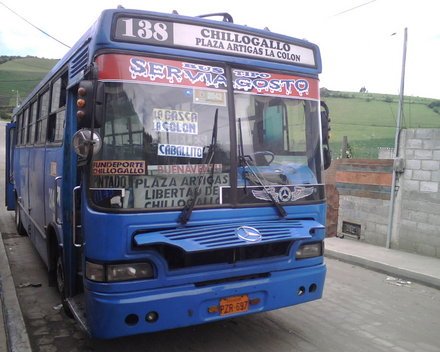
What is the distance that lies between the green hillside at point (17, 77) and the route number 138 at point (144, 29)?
58.0 m

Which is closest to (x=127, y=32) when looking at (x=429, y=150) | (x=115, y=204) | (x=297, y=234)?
(x=115, y=204)

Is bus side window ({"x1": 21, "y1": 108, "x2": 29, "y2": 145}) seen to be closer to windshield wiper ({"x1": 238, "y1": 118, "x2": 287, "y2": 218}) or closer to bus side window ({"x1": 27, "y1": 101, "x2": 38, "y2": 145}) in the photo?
bus side window ({"x1": 27, "y1": 101, "x2": 38, "y2": 145})

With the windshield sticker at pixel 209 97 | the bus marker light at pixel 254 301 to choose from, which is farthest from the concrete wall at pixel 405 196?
the windshield sticker at pixel 209 97

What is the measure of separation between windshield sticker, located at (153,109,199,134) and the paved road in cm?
197

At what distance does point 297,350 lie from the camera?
404 centimetres

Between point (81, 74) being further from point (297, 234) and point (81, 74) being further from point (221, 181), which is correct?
point (297, 234)

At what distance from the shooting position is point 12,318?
450cm

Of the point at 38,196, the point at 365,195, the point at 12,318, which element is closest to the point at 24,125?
the point at 38,196

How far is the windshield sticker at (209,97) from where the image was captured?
3.64 m

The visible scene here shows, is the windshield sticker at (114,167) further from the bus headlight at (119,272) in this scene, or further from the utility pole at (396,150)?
the utility pole at (396,150)

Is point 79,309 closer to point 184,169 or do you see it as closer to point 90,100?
point 184,169

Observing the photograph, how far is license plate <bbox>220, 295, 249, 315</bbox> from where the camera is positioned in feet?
11.8

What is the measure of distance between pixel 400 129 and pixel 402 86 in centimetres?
79

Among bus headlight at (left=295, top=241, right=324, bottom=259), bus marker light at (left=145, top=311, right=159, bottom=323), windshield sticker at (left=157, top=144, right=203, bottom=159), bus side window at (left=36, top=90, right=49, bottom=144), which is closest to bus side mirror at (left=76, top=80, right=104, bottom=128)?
windshield sticker at (left=157, top=144, right=203, bottom=159)
